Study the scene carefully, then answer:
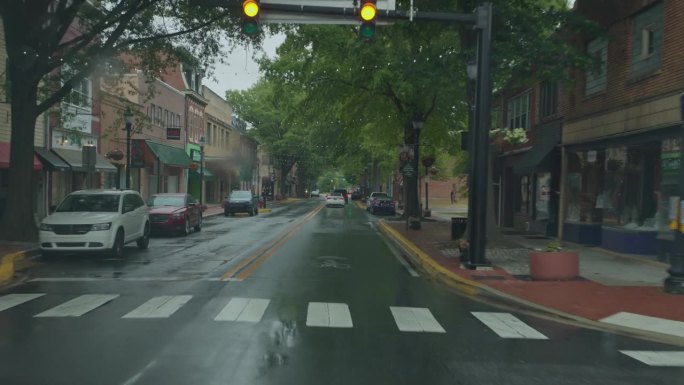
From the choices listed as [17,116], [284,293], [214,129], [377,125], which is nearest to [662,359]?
[284,293]

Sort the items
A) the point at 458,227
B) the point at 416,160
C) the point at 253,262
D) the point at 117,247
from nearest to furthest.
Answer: the point at 253,262, the point at 117,247, the point at 458,227, the point at 416,160

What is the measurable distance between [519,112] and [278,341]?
22.0m

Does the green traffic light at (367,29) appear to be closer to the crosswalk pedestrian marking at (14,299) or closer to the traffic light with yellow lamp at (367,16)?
the traffic light with yellow lamp at (367,16)

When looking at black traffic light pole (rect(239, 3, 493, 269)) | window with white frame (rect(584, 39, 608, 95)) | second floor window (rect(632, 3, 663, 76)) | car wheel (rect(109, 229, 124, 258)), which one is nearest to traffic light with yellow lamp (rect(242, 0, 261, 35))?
black traffic light pole (rect(239, 3, 493, 269))

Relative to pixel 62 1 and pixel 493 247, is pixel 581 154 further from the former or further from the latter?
pixel 62 1

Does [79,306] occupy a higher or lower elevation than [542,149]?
lower

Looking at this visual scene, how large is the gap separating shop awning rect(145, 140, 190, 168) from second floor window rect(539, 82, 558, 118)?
2368 centimetres

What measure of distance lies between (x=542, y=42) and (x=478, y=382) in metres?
11.0

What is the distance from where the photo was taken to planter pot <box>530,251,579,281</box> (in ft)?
37.8

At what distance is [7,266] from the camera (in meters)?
11.6

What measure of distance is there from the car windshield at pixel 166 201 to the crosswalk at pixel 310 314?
41.3 feet

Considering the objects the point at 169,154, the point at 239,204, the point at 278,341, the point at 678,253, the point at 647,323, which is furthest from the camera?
Result: the point at 169,154

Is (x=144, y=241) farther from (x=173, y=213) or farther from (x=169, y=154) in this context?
(x=169, y=154)

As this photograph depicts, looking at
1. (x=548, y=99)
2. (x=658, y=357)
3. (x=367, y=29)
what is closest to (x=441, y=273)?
(x=367, y=29)
